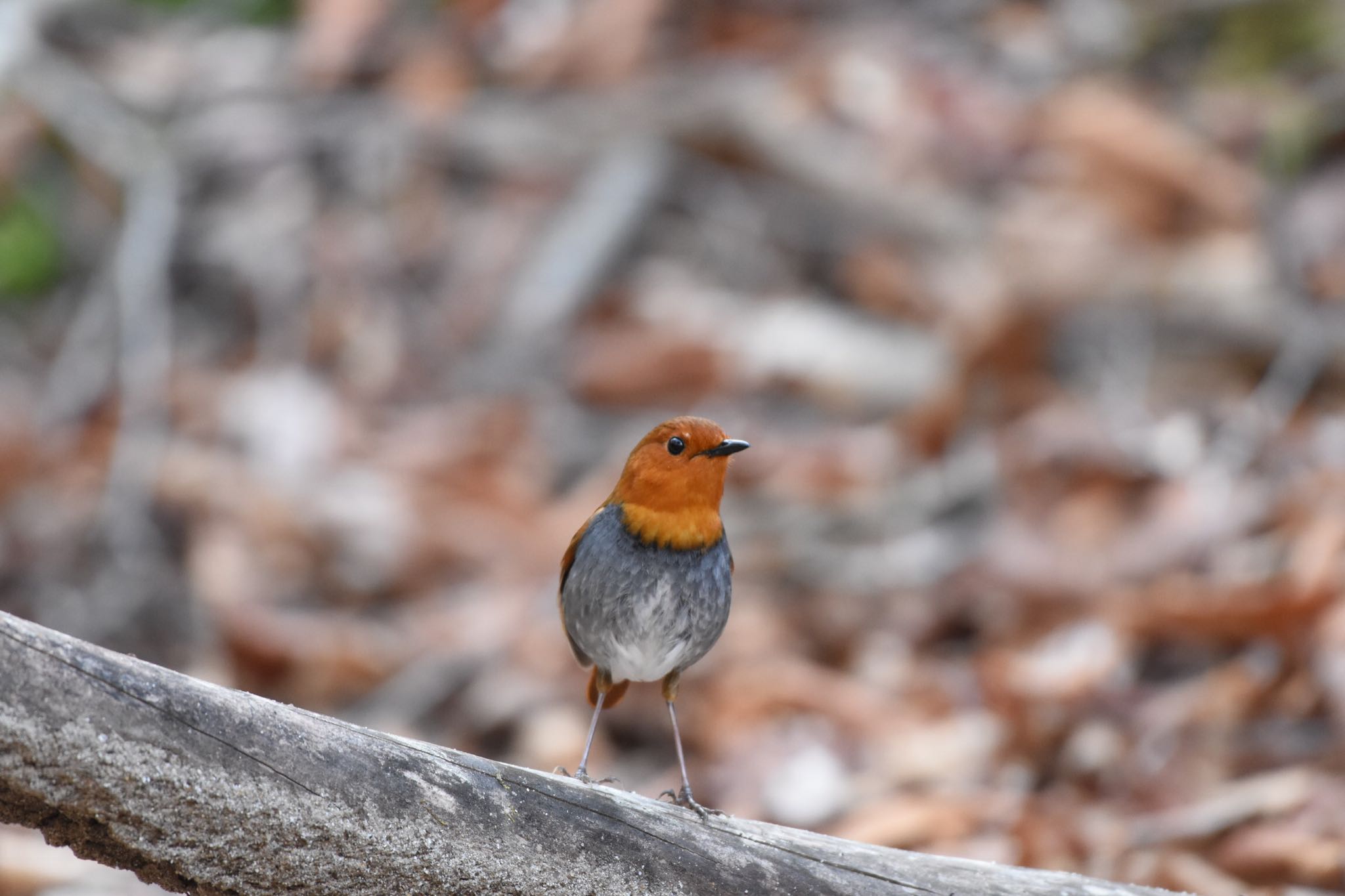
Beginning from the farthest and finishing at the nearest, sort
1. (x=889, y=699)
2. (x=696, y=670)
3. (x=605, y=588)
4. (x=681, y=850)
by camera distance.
A: (x=696, y=670) < (x=889, y=699) < (x=605, y=588) < (x=681, y=850)

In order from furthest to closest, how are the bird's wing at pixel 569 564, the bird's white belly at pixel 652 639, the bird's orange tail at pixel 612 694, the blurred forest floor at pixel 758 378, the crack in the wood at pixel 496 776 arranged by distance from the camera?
1. the blurred forest floor at pixel 758 378
2. the bird's orange tail at pixel 612 694
3. the bird's wing at pixel 569 564
4. the bird's white belly at pixel 652 639
5. the crack in the wood at pixel 496 776

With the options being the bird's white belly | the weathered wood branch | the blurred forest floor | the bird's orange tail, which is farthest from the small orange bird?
the blurred forest floor

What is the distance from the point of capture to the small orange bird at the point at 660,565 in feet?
→ 10.8

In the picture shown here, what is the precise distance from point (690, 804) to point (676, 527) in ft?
2.33

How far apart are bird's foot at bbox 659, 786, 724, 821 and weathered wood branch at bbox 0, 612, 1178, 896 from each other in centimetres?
3

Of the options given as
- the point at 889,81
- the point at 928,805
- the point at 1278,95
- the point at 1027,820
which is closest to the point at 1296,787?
the point at 1027,820

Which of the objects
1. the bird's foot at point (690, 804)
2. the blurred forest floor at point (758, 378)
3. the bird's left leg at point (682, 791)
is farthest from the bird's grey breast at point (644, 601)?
the blurred forest floor at point (758, 378)

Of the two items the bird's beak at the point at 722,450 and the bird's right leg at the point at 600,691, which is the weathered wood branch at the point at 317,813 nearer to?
the bird's right leg at the point at 600,691

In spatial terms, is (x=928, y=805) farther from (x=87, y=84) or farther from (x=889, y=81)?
(x=87, y=84)

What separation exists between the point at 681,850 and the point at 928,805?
1.92 m

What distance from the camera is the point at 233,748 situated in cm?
229

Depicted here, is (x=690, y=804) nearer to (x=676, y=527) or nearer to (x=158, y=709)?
(x=676, y=527)

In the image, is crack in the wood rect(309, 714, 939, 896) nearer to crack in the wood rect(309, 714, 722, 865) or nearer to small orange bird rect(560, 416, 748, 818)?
crack in the wood rect(309, 714, 722, 865)

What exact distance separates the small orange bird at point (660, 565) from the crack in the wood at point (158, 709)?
1.05 meters
